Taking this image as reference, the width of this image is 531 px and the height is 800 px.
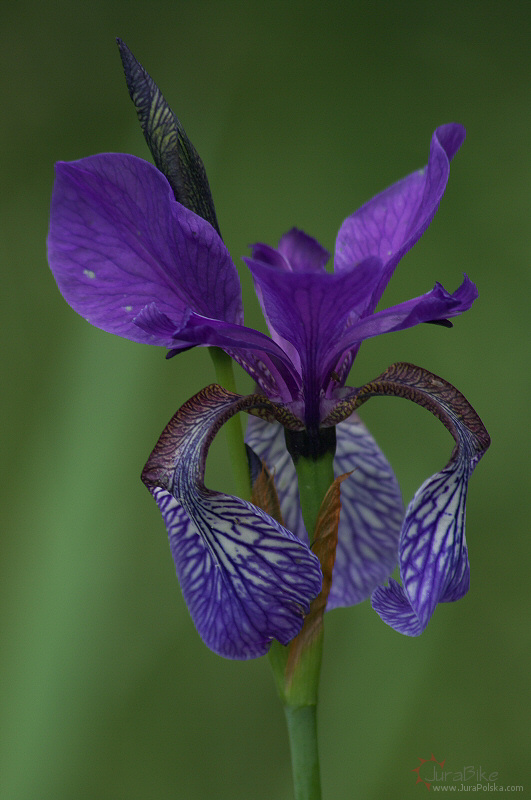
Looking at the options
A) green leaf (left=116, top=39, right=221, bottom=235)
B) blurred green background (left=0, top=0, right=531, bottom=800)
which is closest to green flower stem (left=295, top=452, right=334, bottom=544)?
green leaf (left=116, top=39, right=221, bottom=235)

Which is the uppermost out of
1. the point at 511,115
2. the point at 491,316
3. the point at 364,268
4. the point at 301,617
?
the point at 511,115

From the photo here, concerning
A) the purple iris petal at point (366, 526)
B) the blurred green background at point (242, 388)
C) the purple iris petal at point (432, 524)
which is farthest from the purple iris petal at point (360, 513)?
the blurred green background at point (242, 388)

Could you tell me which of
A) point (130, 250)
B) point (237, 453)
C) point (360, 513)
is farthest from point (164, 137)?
point (360, 513)

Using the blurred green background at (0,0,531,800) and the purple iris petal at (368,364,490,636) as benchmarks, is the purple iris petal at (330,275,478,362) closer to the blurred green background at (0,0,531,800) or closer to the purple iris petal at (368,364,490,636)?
the purple iris petal at (368,364,490,636)

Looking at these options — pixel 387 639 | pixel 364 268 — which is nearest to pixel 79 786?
pixel 387 639

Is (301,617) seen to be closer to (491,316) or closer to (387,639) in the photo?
(387,639)

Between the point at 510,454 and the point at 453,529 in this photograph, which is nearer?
the point at 453,529

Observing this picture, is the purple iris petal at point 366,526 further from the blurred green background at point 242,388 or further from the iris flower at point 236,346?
the blurred green background at point 242,388

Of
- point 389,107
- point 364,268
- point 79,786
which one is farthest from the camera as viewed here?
point 389,107
